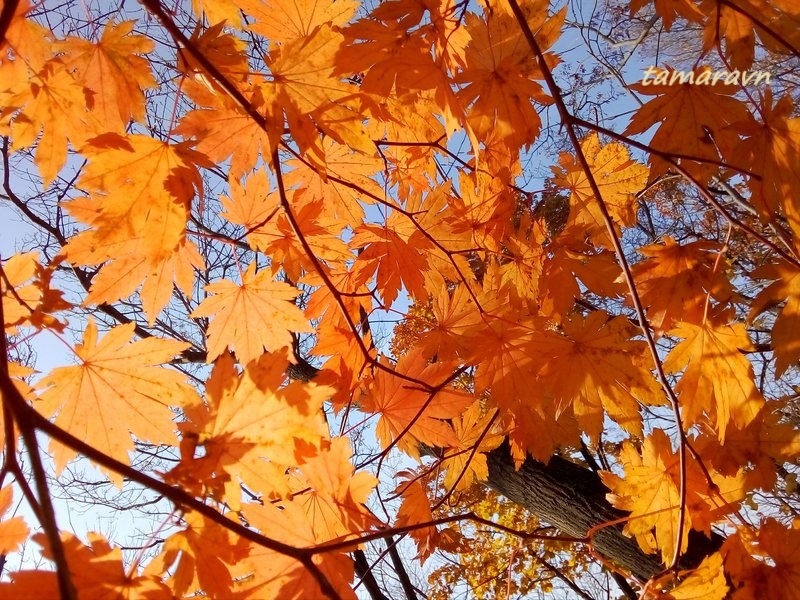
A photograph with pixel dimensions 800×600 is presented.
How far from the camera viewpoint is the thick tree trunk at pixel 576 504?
198cm

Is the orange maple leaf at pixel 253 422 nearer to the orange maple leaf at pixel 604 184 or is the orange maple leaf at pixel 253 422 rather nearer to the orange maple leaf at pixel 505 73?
the orange maple leaf at pixel 505 73

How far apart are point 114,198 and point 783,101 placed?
1235 mm

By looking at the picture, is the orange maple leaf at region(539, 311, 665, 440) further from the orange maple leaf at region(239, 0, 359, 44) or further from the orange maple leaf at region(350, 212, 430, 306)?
the orange maple leaf at region(239, 0, 359, 44)

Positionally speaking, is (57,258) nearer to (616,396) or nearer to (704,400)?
(616,396)

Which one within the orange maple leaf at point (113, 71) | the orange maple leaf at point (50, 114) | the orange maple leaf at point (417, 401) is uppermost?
the orange maple leaf at point (113, 71)

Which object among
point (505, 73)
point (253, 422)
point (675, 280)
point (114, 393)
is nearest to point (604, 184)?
point (675, 280)

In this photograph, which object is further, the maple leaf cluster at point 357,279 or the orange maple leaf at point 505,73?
the orange maple leaf at point 505,73

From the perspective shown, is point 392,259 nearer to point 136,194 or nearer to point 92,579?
point 136,194

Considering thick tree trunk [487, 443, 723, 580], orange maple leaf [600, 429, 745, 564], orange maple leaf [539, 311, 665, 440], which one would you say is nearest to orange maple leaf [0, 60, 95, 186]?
orange maple leaf [539, 311, 665, 440]

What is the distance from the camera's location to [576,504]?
2164 mm

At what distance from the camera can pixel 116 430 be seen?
1.05 metres

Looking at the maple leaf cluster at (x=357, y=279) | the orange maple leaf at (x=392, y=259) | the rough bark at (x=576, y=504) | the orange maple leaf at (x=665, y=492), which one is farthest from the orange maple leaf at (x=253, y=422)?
the rough bark at (x=576, y=504)

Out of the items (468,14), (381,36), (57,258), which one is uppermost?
(468,14)

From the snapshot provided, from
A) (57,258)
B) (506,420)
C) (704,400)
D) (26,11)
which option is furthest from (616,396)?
(26,11)
